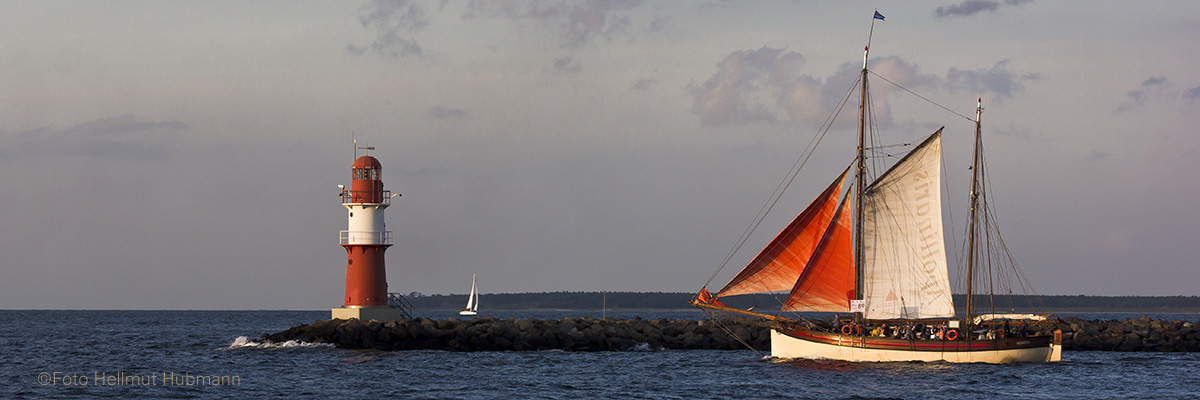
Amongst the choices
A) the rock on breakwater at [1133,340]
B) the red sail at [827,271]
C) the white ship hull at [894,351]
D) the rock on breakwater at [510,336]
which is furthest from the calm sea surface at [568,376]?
the red sail at [827,271]

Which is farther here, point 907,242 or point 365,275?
point 365,275

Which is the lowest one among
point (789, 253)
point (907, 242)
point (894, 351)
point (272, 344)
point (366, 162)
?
point (272, 344)

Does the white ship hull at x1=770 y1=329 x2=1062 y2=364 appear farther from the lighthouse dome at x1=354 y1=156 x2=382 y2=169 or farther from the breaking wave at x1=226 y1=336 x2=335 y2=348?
the breaking wave at x1=226 y1=336 x2=335 y2=348

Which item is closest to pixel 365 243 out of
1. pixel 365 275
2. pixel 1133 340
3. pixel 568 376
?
pixel 365 275

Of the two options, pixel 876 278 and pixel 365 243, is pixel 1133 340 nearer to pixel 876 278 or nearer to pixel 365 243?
pixel 876 278

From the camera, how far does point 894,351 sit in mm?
41906

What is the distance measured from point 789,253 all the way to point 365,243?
18481 millimetres

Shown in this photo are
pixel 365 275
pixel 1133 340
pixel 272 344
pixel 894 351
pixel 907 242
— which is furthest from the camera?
pixel 1133 340

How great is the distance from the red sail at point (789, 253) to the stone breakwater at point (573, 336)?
9.72m

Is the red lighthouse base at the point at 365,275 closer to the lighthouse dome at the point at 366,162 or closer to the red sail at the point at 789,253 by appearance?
the lighthouse dome at the point at 366,162

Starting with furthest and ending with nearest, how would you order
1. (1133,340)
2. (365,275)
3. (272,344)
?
(1133,340) < (272,344) < (365,275)

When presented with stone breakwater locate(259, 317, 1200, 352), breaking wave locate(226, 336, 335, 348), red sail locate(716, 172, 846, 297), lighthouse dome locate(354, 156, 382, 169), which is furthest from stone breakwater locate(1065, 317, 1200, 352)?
breaking wave locate(226, 336, 335, 348)

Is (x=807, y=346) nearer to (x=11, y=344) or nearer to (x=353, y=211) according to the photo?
(x=353, y=211)

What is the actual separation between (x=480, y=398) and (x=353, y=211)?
1855 cm
